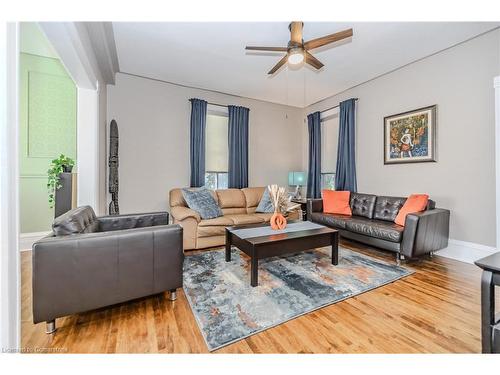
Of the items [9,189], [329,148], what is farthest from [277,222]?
[329,148]

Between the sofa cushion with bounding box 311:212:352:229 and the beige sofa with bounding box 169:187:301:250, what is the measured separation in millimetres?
458

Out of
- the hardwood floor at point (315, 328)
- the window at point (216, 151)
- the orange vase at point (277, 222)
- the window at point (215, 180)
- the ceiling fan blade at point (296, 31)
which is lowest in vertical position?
the hardwood floor at point (315, 328)

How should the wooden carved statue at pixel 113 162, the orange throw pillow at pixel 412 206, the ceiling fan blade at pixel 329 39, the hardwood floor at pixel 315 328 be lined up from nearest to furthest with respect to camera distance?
the hardwood floor at pixel 315 328
the ceiling fan blade at pixel 329 39
the orange throw pillow at pixel 412 206
the wooden carved statue at pixel 113 162

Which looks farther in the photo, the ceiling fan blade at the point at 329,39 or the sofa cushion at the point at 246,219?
the sofa cushion at the point at 246,219

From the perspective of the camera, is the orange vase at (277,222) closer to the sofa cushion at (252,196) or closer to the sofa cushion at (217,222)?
the sofa cushion at (217,222)

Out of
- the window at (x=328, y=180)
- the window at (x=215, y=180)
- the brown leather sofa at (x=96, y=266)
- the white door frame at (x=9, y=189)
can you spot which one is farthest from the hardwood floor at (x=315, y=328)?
the window at (x=328, y=180)

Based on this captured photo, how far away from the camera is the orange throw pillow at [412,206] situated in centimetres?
298

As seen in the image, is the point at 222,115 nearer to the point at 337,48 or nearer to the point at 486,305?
the point at 337,48

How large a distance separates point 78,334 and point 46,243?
0.66 meters

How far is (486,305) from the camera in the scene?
120cm

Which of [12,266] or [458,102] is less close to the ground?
[458,102]

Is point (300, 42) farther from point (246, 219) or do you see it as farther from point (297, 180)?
point (297, 180)

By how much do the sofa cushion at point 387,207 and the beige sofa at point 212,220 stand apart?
137cm
